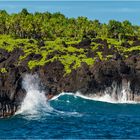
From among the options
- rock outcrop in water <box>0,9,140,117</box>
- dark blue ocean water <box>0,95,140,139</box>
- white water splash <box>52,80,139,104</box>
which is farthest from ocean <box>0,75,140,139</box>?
rock outcrop in water <box>0,9,140,117</box>

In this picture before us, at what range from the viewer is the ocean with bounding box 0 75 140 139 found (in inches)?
3027

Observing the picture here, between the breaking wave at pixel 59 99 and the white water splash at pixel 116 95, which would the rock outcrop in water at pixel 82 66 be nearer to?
the white water splash at pixel 116 95

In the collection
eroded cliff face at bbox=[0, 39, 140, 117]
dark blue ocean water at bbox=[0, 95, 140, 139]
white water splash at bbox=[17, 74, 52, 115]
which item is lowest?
dark blue ocean water at bbox=[0, 95, 140, 139]

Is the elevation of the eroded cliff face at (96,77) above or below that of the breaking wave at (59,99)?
above

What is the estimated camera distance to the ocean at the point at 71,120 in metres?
76.9

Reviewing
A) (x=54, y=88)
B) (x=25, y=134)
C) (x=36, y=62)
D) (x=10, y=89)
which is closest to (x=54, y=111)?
(x=10, y=89)

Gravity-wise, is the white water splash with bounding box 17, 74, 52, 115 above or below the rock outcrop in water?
below

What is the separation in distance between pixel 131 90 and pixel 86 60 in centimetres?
2018

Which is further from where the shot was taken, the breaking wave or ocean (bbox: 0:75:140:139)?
the breaking wave

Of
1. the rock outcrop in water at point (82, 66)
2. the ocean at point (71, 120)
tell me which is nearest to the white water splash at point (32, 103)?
the ocean at point (71, 120)

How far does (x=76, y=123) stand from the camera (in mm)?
88500

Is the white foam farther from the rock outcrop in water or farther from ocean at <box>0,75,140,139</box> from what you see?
ocean at <box>0,75,140,139</box>

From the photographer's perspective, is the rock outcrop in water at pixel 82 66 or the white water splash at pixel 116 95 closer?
the white water splash at pixel 116 95

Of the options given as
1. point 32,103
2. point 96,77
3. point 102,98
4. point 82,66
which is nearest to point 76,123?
point 32,103
